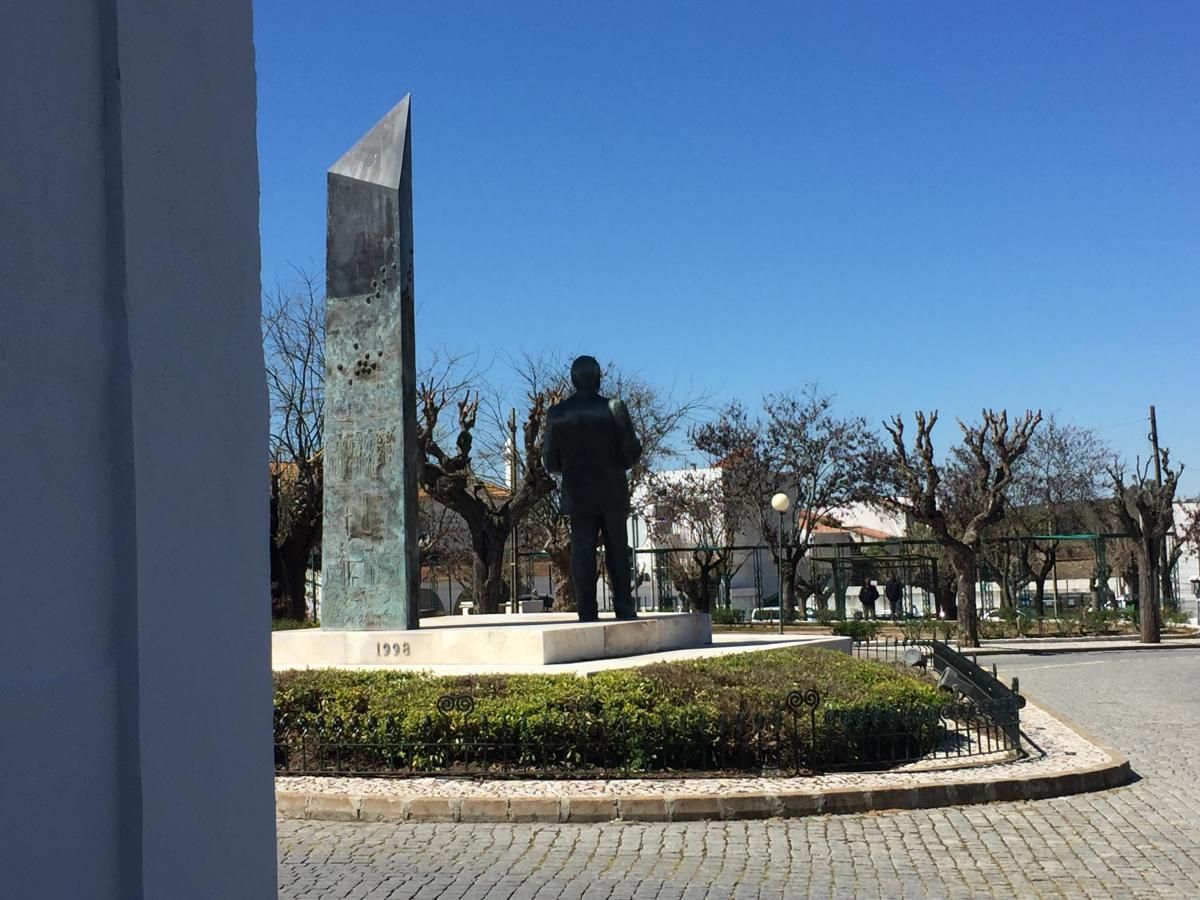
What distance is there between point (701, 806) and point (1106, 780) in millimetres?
3245

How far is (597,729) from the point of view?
920cm

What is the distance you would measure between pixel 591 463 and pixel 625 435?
0.51 metres

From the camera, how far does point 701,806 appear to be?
8109 millimetres

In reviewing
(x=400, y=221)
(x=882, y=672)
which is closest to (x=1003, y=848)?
(x=882, y=672)

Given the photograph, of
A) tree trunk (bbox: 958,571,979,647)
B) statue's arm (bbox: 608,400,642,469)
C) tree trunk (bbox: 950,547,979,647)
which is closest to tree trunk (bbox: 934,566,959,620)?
tree trunk (bbox: 950,547,979,647)

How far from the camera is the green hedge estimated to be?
9211 mm

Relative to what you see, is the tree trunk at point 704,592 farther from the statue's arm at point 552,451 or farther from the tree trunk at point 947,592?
the statue's arm at point 552,451

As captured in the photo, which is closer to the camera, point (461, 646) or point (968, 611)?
point (461, 646)

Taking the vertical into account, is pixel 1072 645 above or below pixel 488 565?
below

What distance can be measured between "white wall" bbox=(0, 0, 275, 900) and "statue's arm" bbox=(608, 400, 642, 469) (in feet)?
36.0

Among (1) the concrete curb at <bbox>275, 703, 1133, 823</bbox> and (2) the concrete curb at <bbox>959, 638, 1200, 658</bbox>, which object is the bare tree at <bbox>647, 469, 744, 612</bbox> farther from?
(1) the concrete curb at <bbox>275, 703, 1133, 823</bbox>

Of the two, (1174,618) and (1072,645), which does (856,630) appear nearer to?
(1072,645)

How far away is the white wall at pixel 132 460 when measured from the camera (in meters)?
2.29

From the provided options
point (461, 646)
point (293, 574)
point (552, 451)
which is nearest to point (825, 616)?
point (293, 574)
